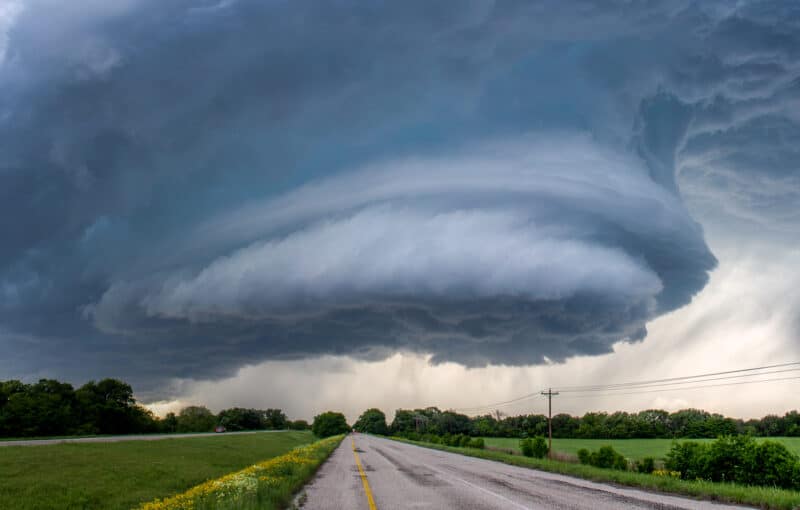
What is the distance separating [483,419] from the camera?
641ft

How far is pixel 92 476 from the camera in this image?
27.7 m

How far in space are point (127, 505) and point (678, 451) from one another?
1131 inches

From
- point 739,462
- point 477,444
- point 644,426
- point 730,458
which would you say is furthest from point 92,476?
point 644,426

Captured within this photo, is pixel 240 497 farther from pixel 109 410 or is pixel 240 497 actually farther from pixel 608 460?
pixel 109 410

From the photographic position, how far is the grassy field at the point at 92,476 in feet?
71.3

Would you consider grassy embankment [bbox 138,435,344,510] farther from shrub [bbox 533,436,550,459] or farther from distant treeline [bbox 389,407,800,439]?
distant treeline [bbox 389,407,800,439]

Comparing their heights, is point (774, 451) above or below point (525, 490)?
above

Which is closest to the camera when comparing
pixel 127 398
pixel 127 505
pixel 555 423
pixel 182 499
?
pixel 182 499

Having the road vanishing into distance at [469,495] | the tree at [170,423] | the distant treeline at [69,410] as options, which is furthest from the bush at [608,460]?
the tree at [170,423]

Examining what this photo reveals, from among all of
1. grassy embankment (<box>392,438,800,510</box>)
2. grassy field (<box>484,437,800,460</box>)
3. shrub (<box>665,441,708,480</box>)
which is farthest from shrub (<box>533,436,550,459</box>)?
shrub (<box>665,441,708,480</box>)

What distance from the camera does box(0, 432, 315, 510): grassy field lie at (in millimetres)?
21734

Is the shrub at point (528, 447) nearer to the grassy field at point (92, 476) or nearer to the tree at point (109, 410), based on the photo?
the grassy field at point (92, 476)

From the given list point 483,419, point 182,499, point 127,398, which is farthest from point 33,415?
point 483,419

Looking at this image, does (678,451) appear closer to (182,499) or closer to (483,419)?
(182,499)
